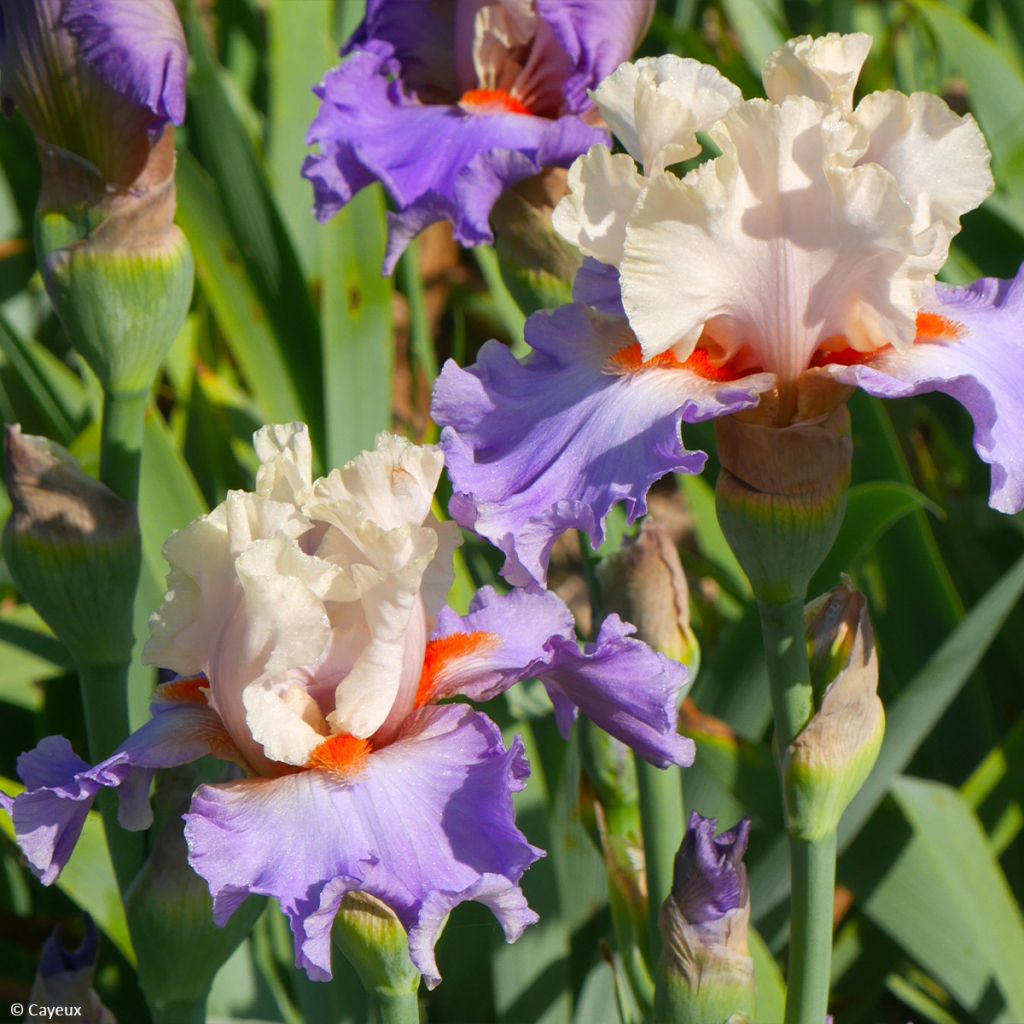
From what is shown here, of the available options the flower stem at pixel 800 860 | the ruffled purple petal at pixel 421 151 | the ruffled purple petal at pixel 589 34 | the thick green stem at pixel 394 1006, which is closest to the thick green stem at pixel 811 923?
the flower stem at pixel 800 860

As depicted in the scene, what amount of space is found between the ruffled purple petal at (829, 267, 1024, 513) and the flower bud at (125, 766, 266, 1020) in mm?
489

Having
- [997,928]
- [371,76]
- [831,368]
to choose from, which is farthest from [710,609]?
[831,368]

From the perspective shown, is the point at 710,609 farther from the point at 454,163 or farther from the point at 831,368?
the point at 831,368

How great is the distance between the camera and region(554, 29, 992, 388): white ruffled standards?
70 centimetres

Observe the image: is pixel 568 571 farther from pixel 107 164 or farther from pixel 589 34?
pixel 107 164

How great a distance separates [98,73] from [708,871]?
1.98 ft

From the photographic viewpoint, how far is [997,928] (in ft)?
3.74

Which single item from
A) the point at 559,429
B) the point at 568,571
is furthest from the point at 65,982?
the point at 568,571

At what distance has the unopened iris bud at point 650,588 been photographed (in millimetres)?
947

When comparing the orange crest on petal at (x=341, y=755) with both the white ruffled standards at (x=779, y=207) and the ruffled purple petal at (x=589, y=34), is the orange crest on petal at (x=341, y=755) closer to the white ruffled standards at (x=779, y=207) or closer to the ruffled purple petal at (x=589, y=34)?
the white ruffled standards at (x=779, y=207)

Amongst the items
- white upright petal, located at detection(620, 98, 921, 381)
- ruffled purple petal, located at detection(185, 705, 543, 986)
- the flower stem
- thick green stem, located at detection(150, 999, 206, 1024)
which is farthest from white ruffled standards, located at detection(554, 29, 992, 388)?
thick green stem, located at detection(150, 999, 206, 1024)

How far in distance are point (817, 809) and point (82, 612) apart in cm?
48

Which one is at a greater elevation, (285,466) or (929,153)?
(929,153)

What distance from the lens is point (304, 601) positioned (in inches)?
26.2
